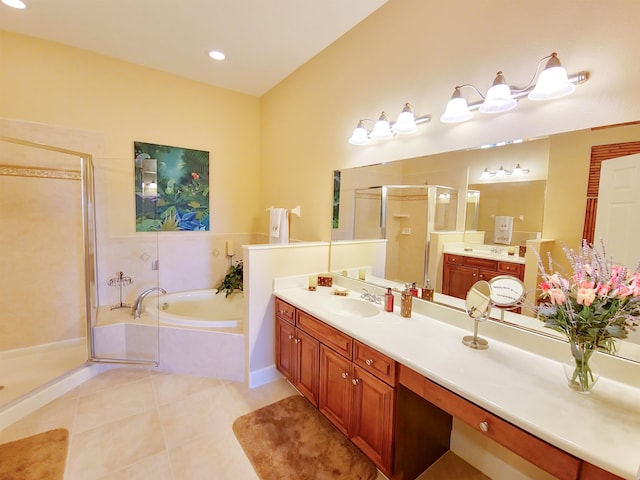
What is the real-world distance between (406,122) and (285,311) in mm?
1675

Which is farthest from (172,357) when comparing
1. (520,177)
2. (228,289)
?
Answer: (520,177)

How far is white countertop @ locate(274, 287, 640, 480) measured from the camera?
853mm

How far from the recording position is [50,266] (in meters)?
2.81

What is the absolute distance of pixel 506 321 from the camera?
1.52 metres

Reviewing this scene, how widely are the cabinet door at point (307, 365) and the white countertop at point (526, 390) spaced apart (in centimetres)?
41

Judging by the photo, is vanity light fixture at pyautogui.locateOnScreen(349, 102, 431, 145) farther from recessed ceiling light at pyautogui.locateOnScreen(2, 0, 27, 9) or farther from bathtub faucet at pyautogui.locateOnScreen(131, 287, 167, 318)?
recessed ceiling light at pyautogui.locateOnScreen(2, 0, 27, 9)

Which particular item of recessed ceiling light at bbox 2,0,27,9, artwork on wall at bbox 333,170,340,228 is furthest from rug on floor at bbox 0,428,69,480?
recessed ceiling light at bbox 2,0,27,9

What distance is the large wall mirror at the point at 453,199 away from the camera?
1409 millimetres

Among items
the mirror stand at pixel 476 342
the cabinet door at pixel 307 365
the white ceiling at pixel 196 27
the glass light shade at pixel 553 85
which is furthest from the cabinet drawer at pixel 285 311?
the white ceiling at pixel 196 27

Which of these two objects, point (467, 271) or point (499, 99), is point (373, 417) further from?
point (499, 99)

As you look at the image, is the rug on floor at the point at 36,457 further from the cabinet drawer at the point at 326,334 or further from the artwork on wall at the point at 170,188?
the artwork on wall at the point at 170,188

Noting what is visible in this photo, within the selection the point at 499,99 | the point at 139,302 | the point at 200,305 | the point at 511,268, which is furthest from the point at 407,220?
the point at 139,302

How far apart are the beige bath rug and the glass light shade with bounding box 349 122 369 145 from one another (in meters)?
2.11

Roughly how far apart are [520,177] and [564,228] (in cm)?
34
